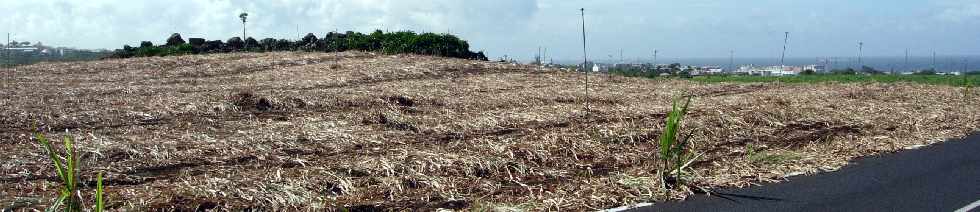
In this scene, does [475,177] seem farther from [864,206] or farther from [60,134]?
[60,134]

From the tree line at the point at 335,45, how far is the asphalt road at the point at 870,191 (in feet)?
61.7

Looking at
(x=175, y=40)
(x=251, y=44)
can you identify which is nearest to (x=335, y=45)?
(x=251, y=44)

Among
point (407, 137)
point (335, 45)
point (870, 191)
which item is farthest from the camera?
point (335, 45)

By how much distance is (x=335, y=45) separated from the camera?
89.9 ft

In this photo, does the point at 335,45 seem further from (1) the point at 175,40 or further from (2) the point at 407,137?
(2) the point at 407,137

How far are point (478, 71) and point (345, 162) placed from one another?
13179 millimetres

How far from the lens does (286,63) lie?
806 inches

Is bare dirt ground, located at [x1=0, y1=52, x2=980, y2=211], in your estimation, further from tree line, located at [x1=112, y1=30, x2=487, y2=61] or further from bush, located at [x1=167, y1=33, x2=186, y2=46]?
bush, located at [x1=167, y1=33, x2=186, y2=46]

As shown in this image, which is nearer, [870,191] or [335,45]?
[870,191]

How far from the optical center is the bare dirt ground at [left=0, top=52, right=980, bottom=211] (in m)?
6.54

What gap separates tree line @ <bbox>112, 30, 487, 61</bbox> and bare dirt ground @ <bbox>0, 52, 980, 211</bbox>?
9072mm

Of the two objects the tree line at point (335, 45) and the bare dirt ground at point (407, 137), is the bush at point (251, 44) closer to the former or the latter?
the tree line at point (335, 45)

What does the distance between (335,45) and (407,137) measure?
732 inches

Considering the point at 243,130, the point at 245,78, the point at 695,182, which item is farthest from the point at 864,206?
the point at 245,78
